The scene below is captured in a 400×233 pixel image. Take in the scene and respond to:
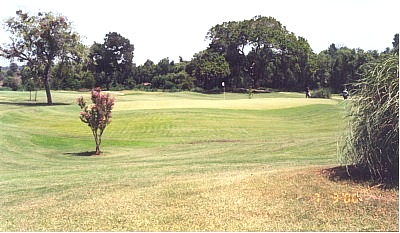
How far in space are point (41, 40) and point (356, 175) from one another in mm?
45092

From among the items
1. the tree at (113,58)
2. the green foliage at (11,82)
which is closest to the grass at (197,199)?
the tree at (113,58)

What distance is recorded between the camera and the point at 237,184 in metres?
8.26

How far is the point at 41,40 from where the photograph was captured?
48156mm

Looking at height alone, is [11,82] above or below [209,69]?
below

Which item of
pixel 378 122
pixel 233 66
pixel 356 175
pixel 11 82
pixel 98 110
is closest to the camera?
pixel 378 122

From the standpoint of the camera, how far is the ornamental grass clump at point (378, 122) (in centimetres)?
719

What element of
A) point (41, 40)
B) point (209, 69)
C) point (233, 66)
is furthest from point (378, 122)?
point (233, 66)

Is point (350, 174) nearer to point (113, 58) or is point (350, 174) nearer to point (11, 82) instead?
point (113, 58)

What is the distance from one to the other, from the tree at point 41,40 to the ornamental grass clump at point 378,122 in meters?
44.3

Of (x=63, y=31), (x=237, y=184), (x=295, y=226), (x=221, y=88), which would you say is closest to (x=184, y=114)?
(x=63, y=31)

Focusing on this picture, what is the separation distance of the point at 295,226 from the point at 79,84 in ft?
216

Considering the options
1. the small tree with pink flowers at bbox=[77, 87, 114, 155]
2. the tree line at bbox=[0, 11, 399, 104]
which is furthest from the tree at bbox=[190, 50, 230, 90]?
the small tree with pink flowers at bbox=[77, 87, 114, 155]

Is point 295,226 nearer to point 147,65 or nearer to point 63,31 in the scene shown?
point 63,31

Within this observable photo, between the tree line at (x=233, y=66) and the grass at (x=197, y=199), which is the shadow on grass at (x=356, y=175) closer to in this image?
the grass at (x=197, y=199)
